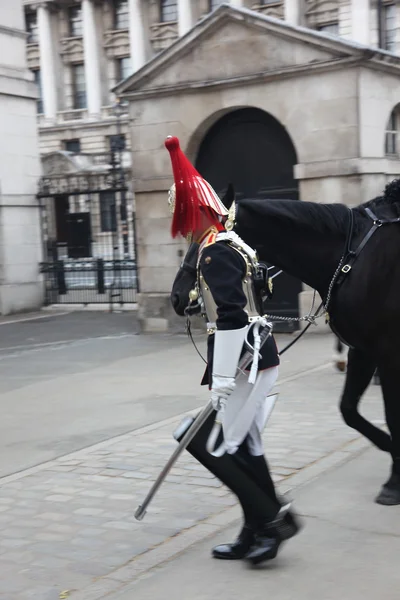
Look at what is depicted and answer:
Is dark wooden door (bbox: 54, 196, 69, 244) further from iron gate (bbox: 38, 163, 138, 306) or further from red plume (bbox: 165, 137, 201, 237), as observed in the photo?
red plume (bbox: 165, 137, 201, 237)

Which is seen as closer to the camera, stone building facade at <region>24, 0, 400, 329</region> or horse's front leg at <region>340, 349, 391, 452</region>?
horse's front leg at <region>340, 349, 391, 452</region>

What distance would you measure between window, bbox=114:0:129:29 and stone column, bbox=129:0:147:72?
9.05ft

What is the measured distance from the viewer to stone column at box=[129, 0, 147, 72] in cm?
5534

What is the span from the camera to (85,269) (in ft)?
61.3

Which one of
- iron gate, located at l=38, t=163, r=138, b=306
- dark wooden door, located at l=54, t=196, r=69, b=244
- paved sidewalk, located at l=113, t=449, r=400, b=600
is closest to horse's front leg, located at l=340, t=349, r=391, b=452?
paved sidewalk, located at l=113, t=449, r=400, b=600

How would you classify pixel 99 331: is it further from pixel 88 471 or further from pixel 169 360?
pixel 88 471

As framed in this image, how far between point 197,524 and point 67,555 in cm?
77

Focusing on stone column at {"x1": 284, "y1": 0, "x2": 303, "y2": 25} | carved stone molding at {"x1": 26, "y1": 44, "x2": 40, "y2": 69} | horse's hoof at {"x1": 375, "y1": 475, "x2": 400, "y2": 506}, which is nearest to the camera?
horse's hoof at {"x1": 375, "y1": 475, "x2": 400, "y2": 506}

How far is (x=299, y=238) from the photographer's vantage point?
4574 mm

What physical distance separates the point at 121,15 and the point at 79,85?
589 cm

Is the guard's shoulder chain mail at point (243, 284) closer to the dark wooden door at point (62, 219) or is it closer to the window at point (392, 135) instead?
the window at point (392, 135)

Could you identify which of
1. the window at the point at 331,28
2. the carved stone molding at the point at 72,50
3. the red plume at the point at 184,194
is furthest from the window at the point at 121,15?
the red plume at the point at 184,194

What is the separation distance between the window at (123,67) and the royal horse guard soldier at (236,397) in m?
56.7

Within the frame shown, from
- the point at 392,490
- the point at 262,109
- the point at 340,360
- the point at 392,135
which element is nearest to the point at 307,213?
the point at 392,490
